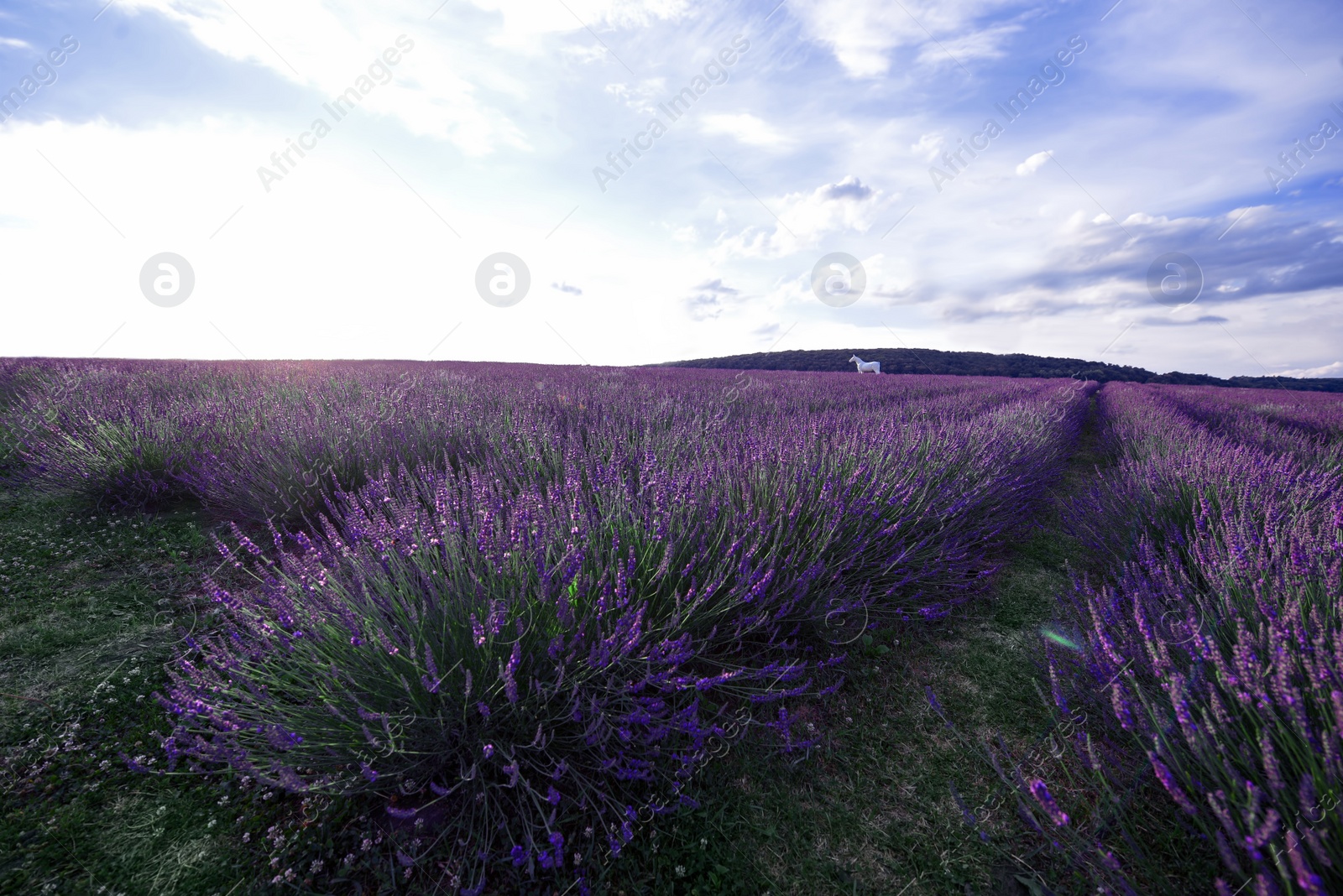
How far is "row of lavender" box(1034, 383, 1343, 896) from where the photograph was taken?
916 mm

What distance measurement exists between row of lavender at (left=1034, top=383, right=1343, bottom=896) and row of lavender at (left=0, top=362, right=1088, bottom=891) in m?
0.61

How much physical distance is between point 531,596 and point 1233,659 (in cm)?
196

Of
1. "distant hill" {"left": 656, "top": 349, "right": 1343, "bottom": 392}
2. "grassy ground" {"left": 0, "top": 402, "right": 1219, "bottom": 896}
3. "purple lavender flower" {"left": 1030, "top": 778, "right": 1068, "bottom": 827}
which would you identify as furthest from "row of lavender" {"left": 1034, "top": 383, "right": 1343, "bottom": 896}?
"distant hill" {"left": 656, "top": 349, "right": 1343, "bottom": 392}

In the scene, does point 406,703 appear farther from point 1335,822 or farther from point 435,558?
point 1335,822

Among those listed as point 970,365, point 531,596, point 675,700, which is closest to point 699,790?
point 675,700

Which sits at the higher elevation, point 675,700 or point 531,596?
point 531,596

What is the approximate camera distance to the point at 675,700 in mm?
1646

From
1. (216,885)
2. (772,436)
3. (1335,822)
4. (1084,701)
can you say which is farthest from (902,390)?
(216,885)

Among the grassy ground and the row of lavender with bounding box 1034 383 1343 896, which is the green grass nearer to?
the grassy ground

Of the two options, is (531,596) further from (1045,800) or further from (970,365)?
(970,365)

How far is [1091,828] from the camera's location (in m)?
1.27

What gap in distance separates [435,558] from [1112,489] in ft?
13.5

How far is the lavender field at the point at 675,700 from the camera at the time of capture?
3.73 feet

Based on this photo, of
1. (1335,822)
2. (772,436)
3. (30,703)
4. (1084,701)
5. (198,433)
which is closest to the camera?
(1335,822)
